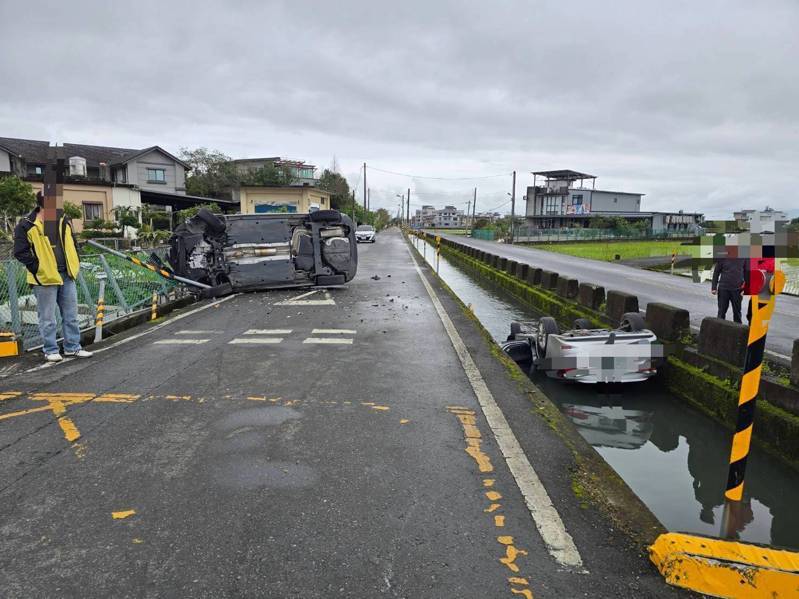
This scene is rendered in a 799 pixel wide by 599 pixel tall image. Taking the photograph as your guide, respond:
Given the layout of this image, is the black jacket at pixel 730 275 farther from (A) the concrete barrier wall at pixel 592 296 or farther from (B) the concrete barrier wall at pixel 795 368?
(B) the concrete barrier wall at pixel 795 368

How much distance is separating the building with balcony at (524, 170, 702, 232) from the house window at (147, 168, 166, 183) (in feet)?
158

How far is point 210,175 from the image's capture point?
54.6 meters

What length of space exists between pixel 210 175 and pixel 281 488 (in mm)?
56288

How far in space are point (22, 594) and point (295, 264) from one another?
11562 millimetres

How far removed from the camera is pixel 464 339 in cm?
833

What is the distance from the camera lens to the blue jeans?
21.7 feet

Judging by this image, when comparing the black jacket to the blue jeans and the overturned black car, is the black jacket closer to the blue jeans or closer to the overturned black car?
the overturned black car

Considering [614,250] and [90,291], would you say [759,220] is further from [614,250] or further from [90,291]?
[614,250]

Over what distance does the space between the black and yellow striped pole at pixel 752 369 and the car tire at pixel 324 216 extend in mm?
11251

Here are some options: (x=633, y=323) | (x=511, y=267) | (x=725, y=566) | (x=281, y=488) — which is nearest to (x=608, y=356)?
(x=633, y=323)

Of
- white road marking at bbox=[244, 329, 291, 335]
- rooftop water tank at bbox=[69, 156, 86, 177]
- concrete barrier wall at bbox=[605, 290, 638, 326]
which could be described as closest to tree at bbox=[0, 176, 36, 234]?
rooftop water tank at bbox=[69, 156, 86, 177]

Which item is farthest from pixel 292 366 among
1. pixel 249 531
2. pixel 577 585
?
pixel 577 585

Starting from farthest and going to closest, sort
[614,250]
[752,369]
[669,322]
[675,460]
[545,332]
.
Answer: [614,250] < [545,332] < [669,322] < [675,460] < [752,369]

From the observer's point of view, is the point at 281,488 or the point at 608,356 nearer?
the point at 281,488
